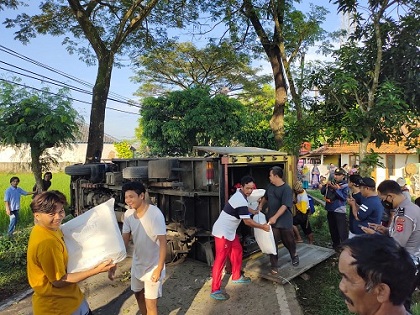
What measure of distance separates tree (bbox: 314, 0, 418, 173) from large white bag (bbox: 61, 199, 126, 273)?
4334mm

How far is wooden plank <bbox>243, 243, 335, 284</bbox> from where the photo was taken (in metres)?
5.18

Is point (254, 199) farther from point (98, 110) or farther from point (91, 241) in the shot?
point (98, 110)

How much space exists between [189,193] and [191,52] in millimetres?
20481

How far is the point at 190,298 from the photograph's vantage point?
15.8 feet

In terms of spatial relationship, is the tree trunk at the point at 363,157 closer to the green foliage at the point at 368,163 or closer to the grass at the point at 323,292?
the green foliage at the point at 368,163

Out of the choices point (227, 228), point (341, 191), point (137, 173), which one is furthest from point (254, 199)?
point (137, 173)

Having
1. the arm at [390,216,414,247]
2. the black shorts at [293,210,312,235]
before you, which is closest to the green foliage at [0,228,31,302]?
the black shorts at [293,210,312,235]

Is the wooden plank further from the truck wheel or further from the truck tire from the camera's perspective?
the truck wheel

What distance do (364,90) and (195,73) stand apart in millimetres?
21037

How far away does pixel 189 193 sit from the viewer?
587cm

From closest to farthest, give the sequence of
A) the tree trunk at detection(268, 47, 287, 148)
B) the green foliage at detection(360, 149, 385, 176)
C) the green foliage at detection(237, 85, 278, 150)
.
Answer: the green foliage at detection(360, 149, 385, 176) < the tree trunk at detection(268, 47, 287, 148) < the green foliage at detection(237, 85, 278, 150)

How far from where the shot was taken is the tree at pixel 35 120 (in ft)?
28.3

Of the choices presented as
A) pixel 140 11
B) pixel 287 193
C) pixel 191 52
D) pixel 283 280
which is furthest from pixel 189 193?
pixel 191 52

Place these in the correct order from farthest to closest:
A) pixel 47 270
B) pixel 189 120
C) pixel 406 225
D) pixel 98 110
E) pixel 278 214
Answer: pixel 189 120
pixel 98 110
pixel 278 214
pixel 406 225
pixel 47 270
